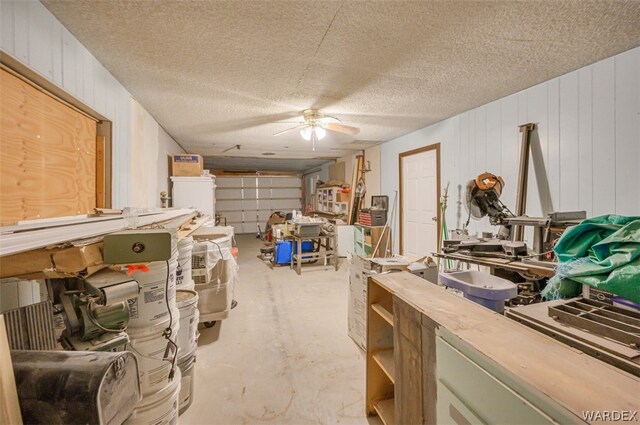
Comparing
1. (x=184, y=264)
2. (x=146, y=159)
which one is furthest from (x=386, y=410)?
(x=146, y=159)

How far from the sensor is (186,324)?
177cm

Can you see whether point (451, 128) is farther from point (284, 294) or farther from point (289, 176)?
point (289, 176)

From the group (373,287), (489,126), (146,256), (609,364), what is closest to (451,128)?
(489,126)

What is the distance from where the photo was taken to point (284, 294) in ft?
12.9

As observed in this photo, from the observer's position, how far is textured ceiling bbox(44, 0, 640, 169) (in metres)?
1.57

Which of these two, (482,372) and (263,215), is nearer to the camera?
(482,372)

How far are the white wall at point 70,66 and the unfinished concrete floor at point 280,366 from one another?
66.6 inches

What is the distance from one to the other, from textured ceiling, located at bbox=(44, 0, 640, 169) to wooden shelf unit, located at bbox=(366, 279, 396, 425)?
166 centimetres

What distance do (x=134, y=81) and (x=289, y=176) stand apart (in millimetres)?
8546

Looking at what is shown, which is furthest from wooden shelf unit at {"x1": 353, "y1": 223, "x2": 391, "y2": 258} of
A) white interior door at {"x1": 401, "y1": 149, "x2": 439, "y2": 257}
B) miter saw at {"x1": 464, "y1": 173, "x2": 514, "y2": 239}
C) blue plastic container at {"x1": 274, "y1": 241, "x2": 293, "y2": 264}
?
miter saw at {"x1": 464, "y1": 173, "x2": 514, "y2": 239}

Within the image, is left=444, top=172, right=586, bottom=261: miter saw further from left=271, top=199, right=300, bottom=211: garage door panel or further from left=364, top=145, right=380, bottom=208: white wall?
left=271, top=199, right=300, bottom=211: garage door panel

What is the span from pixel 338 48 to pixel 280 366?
2.52m

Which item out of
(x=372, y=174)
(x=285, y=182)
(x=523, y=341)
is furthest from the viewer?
(x=285, y=182)

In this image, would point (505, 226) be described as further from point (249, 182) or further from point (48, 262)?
point (249, 182)
